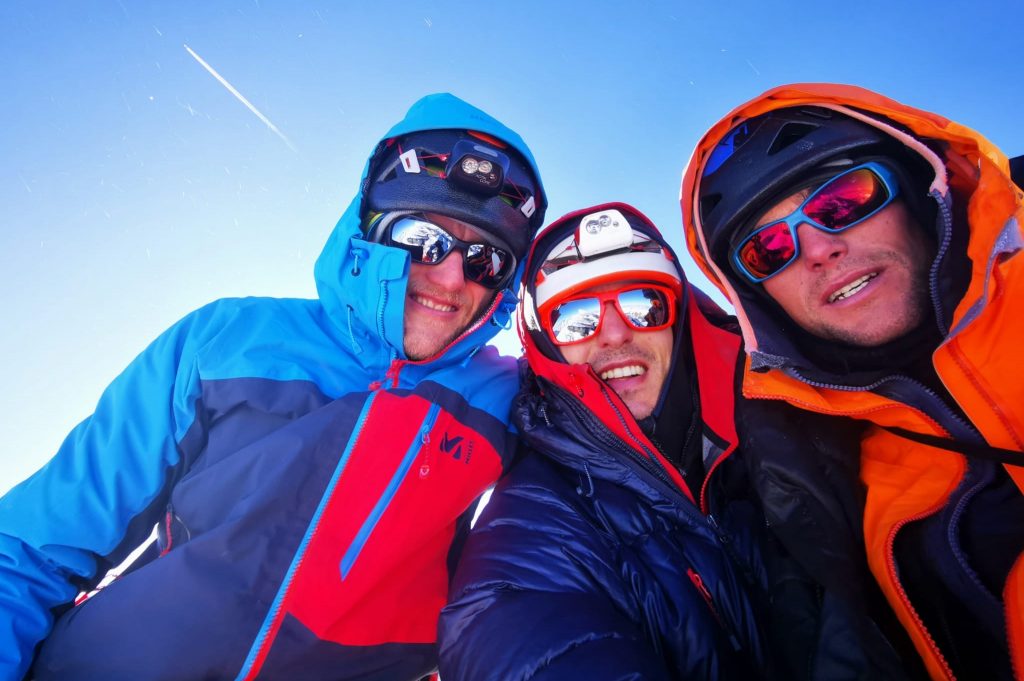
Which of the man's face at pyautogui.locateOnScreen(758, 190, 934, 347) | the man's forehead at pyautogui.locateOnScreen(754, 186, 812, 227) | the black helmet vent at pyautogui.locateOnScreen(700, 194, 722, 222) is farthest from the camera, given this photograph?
the black helmet vent at pyautogui.locateOnScreen(700, 194, 722, 222)

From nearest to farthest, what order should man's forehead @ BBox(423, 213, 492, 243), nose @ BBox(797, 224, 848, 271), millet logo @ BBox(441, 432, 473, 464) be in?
nose @ BBox(797, 224, 848, 271) < millet logo @ BBox(441, 432, 473, 464) < man's forehead @ BBox(423, 213, 492, 243)

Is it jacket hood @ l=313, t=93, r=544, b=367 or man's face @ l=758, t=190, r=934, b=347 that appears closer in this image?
man's face @ l=758, t=190, r=934, b=347

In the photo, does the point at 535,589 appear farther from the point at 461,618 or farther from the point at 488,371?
the point at 488,371

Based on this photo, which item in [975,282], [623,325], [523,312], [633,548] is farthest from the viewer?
[523,312]

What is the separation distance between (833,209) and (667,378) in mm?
1152

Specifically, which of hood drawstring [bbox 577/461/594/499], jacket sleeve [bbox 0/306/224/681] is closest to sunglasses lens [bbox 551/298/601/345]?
hood drawstring [bbox 577/461/594/499]

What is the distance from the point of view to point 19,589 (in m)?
1.67

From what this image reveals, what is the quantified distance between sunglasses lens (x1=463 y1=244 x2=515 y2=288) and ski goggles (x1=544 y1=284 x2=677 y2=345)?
450mm

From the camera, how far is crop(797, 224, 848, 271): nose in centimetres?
190

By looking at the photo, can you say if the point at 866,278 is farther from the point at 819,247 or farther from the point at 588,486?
the point at 588,486

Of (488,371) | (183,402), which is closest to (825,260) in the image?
(488,371)

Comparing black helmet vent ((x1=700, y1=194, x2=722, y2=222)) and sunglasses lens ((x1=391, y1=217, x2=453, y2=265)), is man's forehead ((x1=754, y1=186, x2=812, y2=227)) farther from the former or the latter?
sunglasses lens ((x1=391, y1=217, x2=453, y2=265))

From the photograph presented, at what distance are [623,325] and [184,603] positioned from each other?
7.85ft

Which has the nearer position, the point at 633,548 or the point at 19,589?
A: the point at 19,589
